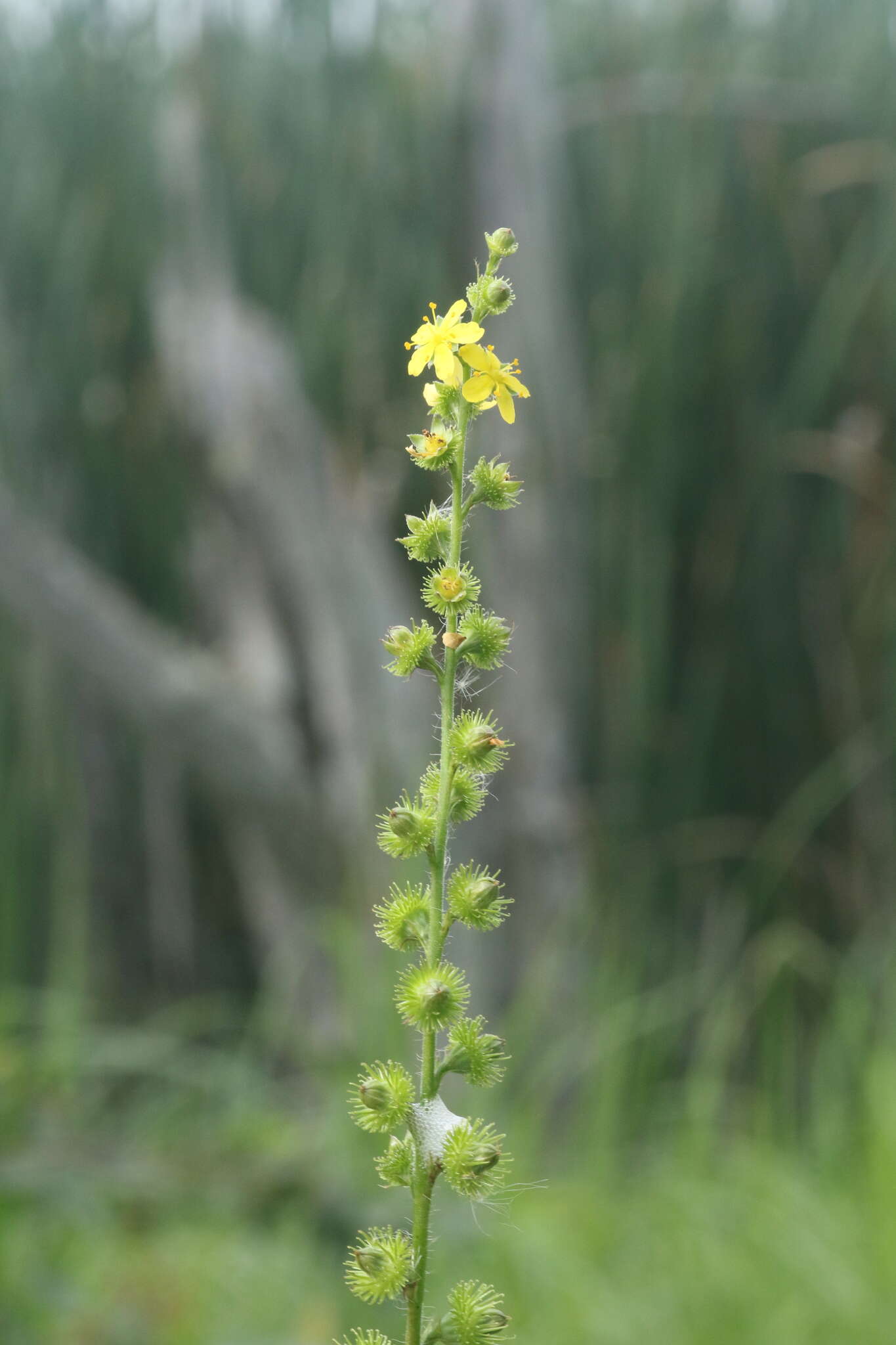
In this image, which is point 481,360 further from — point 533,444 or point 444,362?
point 533,444

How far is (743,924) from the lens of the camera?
3.74 meters

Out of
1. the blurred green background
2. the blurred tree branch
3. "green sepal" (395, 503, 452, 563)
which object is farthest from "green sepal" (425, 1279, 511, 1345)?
the blurred tree branch

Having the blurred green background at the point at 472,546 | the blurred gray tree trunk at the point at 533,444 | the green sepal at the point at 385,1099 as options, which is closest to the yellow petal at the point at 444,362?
the green sepal at the point at 385,1099

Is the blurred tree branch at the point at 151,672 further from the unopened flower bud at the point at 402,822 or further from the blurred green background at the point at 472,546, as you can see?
the unopened flower bud at the point at 402,822

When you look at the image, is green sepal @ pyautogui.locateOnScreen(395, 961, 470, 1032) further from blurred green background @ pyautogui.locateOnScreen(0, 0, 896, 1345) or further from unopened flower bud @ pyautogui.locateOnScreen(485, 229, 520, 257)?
blurred green background @ pyautogui.locateOnScreen(0, 0, 896, 1345)

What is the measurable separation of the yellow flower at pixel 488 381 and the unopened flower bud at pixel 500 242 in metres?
0.03

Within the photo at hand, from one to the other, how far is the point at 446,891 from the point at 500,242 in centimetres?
20

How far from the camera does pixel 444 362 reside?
0.40 m

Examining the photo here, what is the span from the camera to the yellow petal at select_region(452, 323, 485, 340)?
1.18ft

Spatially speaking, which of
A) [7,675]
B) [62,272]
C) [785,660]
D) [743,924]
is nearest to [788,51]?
[785,660]

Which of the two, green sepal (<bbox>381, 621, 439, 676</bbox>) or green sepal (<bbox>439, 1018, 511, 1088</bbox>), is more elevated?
green sepal (<bbox>381, 621, 439, 676</bbox>)

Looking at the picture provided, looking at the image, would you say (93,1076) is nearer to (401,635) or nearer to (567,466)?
(567,466)

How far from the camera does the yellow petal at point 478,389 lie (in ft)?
1.25

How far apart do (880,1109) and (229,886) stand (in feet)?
8.16
